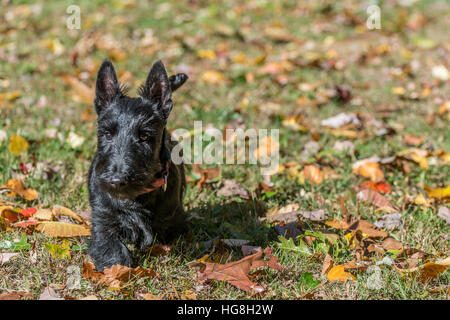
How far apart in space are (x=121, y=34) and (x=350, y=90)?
3.57 m

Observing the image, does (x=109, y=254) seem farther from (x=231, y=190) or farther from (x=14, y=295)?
(x=231, y=190)

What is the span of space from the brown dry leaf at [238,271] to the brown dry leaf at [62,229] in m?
0.89

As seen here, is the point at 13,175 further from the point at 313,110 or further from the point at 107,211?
the point at 313,110

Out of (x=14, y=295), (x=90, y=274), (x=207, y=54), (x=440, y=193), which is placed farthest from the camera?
(x=207, y=54)

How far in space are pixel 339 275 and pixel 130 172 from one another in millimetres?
1368

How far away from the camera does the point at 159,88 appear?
3.28 m

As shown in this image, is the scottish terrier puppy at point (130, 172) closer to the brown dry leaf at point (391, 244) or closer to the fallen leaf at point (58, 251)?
the fallen leaf at point (58, 251)

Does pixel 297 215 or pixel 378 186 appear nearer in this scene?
pixel 297 215

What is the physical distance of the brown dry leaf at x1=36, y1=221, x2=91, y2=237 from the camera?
10.8 feet

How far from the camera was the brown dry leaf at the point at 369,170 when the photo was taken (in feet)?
14.1

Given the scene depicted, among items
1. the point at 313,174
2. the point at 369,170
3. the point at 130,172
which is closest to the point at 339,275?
the point at 130,172

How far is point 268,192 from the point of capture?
4.10 metres

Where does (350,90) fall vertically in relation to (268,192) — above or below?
above
